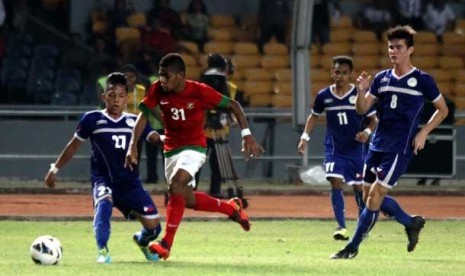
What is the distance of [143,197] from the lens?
49.9 feet

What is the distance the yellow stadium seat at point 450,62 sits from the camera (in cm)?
3288

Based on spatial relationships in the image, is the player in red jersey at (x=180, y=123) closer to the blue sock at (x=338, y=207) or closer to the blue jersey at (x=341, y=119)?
the blue sock at (x=338, y=207)

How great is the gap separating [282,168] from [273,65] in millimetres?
3792

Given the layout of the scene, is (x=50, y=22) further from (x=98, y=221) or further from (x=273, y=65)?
(x=98, y=221)

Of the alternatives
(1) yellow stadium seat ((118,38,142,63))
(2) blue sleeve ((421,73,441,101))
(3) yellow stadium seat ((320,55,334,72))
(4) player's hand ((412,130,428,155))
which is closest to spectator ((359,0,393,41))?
(3) yellow stadium seat ((320,55,334,72))

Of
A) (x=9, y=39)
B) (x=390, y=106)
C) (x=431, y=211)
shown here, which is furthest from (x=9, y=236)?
(x=9, y=39)

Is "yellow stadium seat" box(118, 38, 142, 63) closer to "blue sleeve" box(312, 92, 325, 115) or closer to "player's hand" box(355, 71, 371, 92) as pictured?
"blue sleeve" box(312, 92, 325, 115)

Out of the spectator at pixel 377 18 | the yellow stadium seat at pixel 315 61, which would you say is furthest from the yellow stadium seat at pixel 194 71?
the spectator at pixel 377 18

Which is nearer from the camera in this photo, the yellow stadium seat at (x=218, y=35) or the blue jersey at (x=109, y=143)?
the blue jersey at (x=109, y=143)

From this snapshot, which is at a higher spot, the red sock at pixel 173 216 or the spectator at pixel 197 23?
the spectator at pixel 197 23

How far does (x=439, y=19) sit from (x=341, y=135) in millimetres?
15229

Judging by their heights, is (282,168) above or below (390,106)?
below

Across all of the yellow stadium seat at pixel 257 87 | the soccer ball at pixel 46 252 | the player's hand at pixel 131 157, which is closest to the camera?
the soccer ball at pixel 46 252

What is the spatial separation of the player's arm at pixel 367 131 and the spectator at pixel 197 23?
14.4 m
